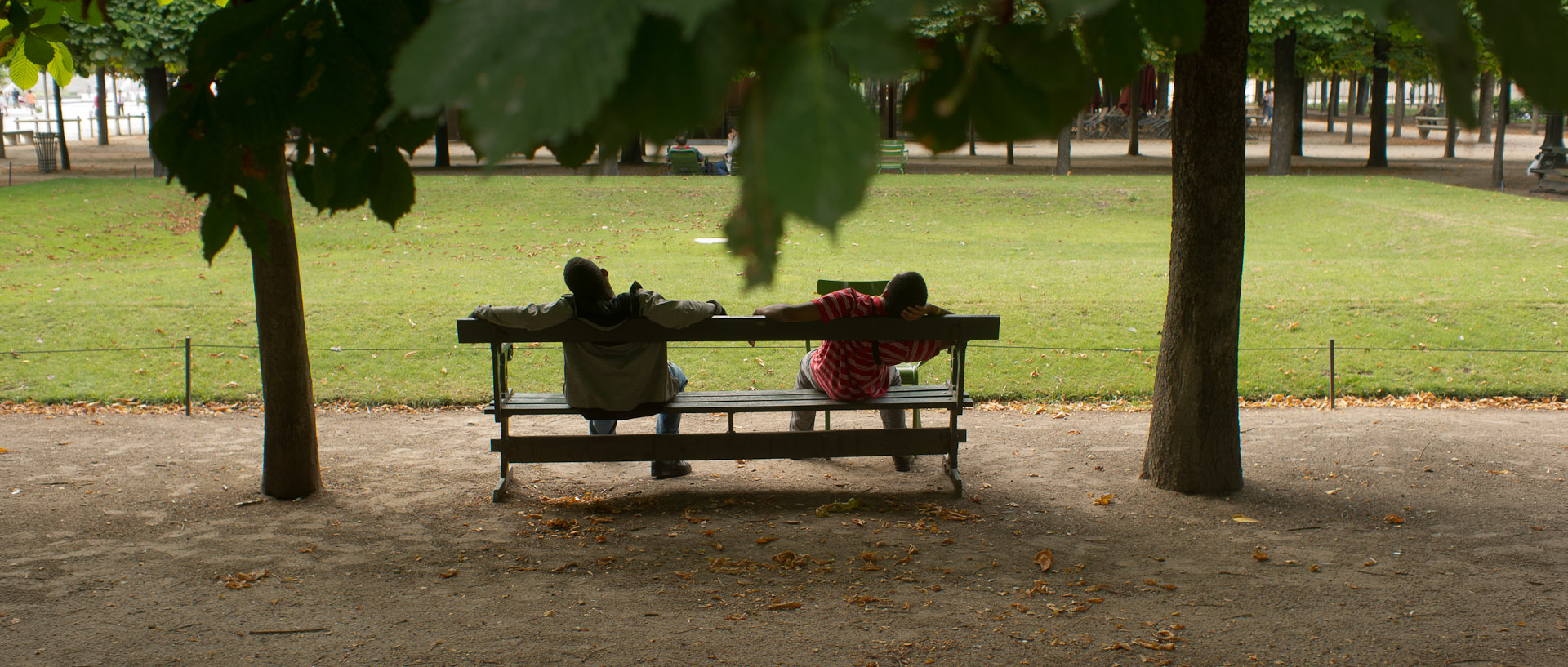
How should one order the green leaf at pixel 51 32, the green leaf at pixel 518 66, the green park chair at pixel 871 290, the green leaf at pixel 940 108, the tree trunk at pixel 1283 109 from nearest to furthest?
the green leaf at pixel 518 66, the green leaf at pixel 940 108, the green leaf at pixel 51 32, the green park chair at pixel 871 290, the tree trunk at pixel 1283 109

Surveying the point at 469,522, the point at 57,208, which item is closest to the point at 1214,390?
the point at 469,522

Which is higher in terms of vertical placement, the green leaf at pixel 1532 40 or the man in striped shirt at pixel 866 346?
the green leaf at pixel 1532 40

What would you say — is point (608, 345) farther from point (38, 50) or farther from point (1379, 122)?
point (1379, 122)

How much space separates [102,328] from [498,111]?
13.7 meters

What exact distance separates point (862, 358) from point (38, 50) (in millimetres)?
4397

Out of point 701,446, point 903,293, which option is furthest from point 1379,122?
point 701,446

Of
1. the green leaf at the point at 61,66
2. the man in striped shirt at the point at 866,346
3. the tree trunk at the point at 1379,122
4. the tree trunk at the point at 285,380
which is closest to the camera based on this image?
the green leaf at the point at 61,66

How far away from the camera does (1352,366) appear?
11.2m

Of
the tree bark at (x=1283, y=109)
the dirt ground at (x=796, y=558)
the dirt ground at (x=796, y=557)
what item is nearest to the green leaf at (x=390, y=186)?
the dirt ground at (x=796, y=557)

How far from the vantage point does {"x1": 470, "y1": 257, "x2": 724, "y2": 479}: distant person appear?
662 cm

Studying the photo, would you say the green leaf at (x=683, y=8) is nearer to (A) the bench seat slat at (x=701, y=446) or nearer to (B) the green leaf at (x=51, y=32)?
(B) the green leaf at (x=51, y=32)

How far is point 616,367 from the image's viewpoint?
273 inches

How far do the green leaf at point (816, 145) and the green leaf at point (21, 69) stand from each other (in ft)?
17.3

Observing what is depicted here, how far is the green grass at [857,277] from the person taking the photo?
11.1m
